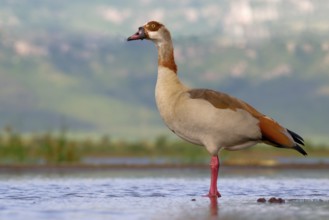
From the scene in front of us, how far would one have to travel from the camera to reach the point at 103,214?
10.0 meters

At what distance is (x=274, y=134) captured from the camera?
41.4ft

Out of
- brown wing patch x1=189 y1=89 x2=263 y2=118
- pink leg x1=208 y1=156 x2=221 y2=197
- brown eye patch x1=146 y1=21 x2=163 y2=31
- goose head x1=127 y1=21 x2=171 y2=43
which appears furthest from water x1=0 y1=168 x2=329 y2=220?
brown eye patch x1=146 y1=21 x2=163 y2=31

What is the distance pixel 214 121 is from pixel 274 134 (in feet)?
2.89

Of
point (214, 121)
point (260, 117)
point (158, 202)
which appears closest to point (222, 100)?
point (214, 121)

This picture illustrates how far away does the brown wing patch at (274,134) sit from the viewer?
41.4 ft

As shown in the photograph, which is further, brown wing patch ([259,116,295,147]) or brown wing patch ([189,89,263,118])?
brown wing patch ([259,116,295,147])

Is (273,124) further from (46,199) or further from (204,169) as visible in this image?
(204,169)

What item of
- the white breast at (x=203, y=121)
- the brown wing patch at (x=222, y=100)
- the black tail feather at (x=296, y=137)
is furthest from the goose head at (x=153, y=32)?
the black tail feather at (x=296, y=137)

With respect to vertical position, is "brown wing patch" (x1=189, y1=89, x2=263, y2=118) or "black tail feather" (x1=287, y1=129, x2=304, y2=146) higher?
"brown wing patch" (x1=189, y1=89, x2=263, y2=118)

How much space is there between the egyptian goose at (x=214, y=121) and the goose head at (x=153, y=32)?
1.93 feet

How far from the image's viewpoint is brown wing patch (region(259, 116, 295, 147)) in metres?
12.6

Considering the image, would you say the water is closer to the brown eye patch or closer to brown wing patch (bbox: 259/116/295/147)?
brown wing patch (bbox: 259/116/295/147)

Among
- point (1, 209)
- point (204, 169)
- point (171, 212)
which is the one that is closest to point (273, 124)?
point (171, 212)

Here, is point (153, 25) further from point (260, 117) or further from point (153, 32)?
point (260, 117)
